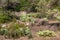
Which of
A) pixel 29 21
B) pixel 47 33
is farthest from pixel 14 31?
pixel 29 21

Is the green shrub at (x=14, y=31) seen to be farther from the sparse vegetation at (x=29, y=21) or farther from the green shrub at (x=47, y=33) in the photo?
the green shrub at (x=47, y=33)

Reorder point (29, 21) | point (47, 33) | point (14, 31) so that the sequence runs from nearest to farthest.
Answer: point (14, 31) < point (47, 33) < point (29, 21)

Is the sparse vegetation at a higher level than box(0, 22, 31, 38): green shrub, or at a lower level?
lower

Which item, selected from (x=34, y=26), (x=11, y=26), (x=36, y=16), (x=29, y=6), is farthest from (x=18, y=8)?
(x=11, y=26)

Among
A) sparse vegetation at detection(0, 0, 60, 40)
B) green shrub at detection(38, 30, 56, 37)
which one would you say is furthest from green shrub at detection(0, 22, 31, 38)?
green shrub at detection(38, 30, 56, 37)

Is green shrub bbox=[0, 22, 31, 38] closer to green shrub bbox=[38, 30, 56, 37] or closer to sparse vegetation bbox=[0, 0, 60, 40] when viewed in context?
sparse vegetation bbox=[0, 0, 60, 40]

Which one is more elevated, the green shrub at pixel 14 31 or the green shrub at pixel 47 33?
the green shrub at pixel 14 31

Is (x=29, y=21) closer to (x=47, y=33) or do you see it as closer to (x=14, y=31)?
(x=47, y=33)

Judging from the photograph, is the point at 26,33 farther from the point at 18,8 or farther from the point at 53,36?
the point at 18,8

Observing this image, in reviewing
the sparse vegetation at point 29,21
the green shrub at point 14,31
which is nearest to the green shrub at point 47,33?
the sparse vegetation at point 29,21

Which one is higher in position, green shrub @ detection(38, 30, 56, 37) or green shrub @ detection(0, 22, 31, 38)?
green shrub @ detection(0, 22, 31, 38)

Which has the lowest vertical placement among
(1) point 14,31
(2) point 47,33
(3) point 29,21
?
(3) point 29,21

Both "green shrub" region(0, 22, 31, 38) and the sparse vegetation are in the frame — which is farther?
the sparse vegetation

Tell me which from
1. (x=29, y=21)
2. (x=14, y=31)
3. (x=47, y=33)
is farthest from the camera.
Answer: (x=29, y=21)
